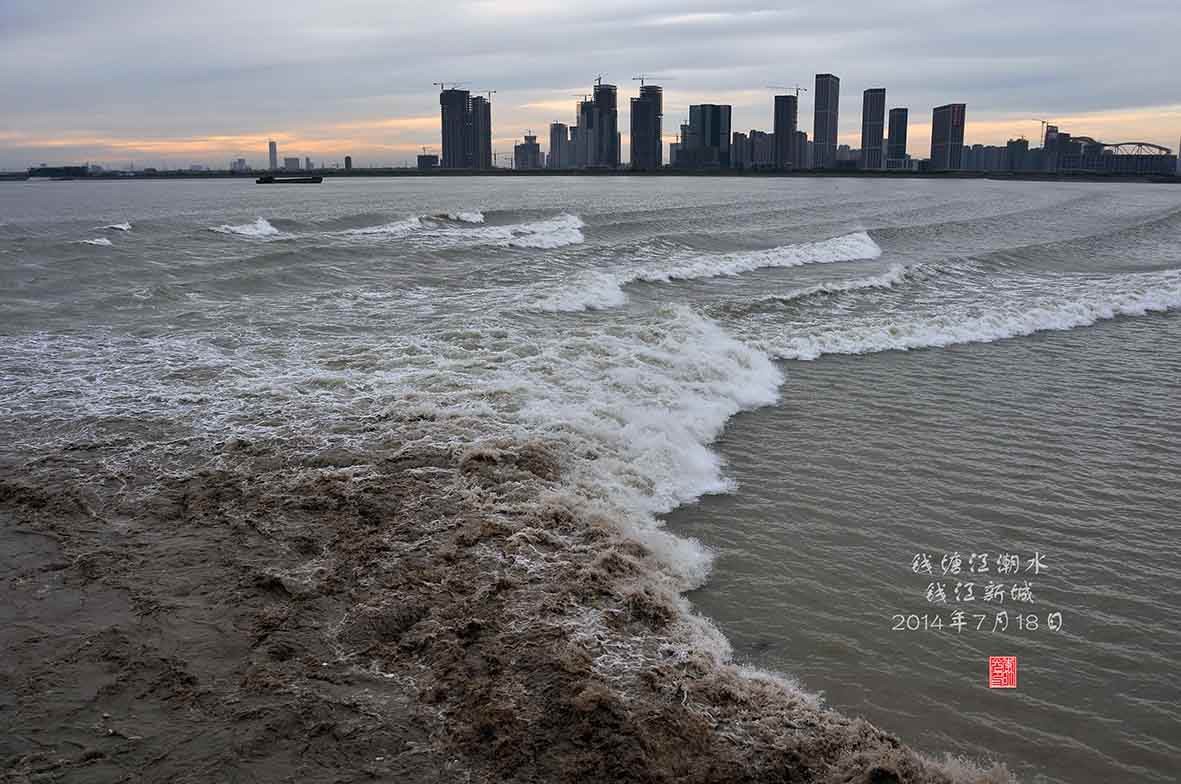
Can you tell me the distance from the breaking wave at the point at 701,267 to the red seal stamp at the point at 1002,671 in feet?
40.2

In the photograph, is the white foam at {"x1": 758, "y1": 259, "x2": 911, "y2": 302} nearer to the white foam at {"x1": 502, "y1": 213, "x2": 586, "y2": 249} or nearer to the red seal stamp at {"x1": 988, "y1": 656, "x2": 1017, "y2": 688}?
the white foam at {"x1": 502, "y1": 213, "x2": 586, "y2": 249}

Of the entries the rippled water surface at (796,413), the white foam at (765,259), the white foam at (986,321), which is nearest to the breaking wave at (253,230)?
the rippled water surface at (796,413)

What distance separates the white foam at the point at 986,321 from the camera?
14.9 meters

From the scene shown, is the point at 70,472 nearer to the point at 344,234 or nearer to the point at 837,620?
the point at 837,620

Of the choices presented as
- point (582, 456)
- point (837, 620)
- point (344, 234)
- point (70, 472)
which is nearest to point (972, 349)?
point (582, 456)

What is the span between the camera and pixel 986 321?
16594 mm

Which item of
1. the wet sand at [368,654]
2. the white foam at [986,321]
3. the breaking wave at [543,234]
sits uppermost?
the breaking wave at [543,234]

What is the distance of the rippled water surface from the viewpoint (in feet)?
17.6

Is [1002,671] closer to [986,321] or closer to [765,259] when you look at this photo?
[986,321]

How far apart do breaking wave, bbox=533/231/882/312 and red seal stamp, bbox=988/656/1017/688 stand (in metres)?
12.2

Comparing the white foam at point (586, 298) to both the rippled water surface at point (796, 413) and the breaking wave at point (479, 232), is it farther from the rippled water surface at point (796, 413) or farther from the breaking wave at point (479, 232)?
the breaking wave at point (479, 232)

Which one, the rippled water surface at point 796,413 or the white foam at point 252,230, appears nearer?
the rippled water surface at point 796,413

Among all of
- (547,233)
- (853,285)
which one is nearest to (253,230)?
(547,233)

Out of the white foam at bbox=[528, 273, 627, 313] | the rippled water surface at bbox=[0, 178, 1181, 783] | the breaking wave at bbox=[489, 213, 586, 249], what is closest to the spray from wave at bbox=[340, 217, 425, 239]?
the breaking wave at bbox=[489, 213, 586, 249]
